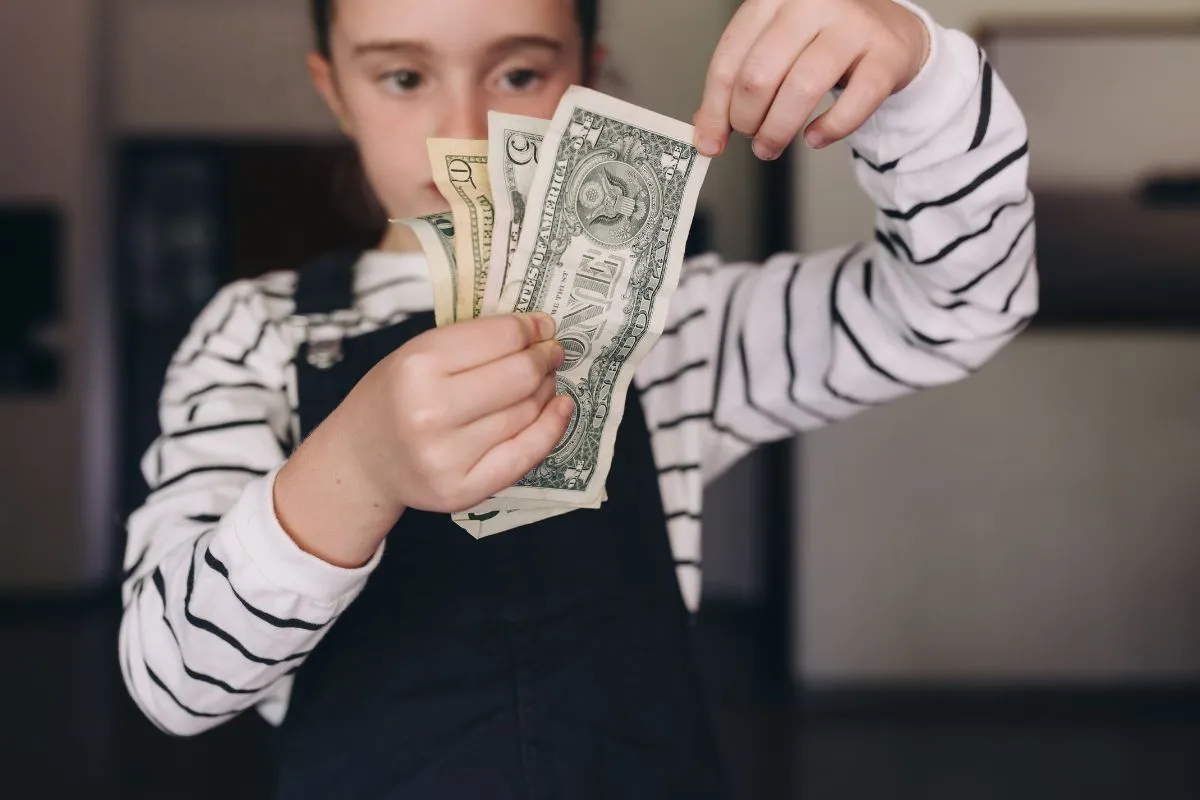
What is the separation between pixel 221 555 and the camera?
549mm

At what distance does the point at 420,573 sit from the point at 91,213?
3.18 meters

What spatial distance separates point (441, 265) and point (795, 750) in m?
2.00

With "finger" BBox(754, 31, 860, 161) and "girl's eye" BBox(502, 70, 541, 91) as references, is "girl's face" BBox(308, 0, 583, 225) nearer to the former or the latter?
"girl's eye" BBox(502, 70, 541, 91)

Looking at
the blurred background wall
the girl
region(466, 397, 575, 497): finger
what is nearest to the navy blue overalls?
the girl

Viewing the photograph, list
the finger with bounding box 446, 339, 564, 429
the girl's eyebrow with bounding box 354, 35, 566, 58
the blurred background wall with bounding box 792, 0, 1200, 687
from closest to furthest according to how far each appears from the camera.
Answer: the finger with bounding box 446, 339, 564, 429 < the girl's eyebrow with bounding box 354, 35, 566, 58 < the blurred background wall with bounding box 792, 0, 1200, 687

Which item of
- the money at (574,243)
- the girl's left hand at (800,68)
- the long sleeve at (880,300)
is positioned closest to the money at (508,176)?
the money at (574,243)

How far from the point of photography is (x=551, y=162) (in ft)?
1.85

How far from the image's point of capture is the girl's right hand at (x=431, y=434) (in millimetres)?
480

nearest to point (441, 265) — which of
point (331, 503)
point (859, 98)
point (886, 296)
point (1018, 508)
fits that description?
point (331, 503)

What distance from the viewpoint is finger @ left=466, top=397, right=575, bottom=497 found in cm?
49

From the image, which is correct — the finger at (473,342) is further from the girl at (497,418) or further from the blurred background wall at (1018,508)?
the blurred background wall at (1018,508)

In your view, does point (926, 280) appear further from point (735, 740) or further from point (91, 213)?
point (91, 213)

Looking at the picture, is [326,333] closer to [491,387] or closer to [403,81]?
[403,81]

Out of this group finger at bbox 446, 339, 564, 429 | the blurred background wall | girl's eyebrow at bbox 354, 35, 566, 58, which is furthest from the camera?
the blurred background wall
